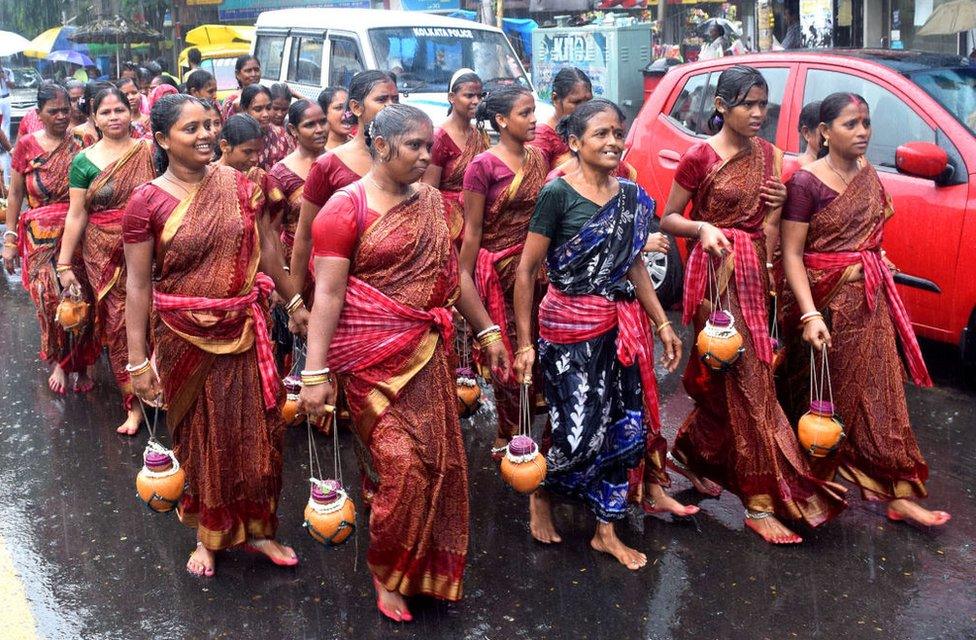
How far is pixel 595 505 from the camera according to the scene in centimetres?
452

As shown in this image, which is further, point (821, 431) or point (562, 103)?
point (562, 103)

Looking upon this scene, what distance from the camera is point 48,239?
285 inches

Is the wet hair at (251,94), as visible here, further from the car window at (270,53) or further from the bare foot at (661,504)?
the car window at (270,53)

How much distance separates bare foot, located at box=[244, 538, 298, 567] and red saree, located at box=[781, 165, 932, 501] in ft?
7.21

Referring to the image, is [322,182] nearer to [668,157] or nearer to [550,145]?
[550,145]

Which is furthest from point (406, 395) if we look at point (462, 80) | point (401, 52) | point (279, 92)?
Result: point (401, 52)

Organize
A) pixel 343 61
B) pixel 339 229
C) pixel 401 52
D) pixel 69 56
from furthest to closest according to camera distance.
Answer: pixel 69 56 → pixel 343 61 → pixel 401 52 → pixel 339 229

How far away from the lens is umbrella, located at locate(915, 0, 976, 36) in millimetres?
11352

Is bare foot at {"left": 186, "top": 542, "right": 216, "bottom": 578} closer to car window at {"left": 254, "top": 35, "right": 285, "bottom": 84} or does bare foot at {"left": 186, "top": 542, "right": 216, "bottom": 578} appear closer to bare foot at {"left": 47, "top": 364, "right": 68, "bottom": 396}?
bare foot at {"left": 47, "top": 364, "right": 68, "bottom": 396}

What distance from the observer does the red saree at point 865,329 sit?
4.67m

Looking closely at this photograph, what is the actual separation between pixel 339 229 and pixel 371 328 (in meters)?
0.35

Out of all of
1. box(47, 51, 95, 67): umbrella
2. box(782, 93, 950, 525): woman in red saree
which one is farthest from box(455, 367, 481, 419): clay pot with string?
box(47, 51, 95, 67): umbrella

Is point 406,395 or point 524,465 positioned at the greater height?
point 406,395

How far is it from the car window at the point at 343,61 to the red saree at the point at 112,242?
5962mm
